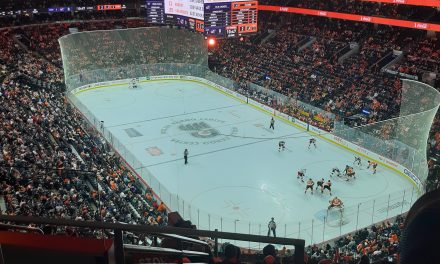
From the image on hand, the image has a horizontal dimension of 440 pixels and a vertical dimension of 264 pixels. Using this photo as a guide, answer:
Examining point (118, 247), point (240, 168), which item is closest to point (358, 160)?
point (240, 168)

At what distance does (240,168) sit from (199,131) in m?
5.94

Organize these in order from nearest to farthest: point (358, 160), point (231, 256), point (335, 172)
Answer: point (231, 256) → point (335, 172) → point (358, 160)

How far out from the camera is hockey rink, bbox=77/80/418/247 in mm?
15641

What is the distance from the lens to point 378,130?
64.8 feet

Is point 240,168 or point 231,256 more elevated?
point 231,256

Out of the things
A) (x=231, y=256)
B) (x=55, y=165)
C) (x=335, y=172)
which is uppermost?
(x=231, y=256)

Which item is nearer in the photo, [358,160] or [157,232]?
[157,232]

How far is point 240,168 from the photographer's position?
70.3 feet

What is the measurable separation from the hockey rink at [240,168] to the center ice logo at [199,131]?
56mm

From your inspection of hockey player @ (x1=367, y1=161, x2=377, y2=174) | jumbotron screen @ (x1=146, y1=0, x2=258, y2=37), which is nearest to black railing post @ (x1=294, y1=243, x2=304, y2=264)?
hockey player @ (x1=367, y1=161, x2=377, y2=174)

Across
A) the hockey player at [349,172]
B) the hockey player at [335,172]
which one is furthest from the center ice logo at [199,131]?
the hockey player at [349,172]

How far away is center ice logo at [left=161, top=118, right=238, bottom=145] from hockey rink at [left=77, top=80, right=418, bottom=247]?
0.19 feet

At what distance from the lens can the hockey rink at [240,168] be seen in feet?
51.3

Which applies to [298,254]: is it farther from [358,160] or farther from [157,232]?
[358,160]
